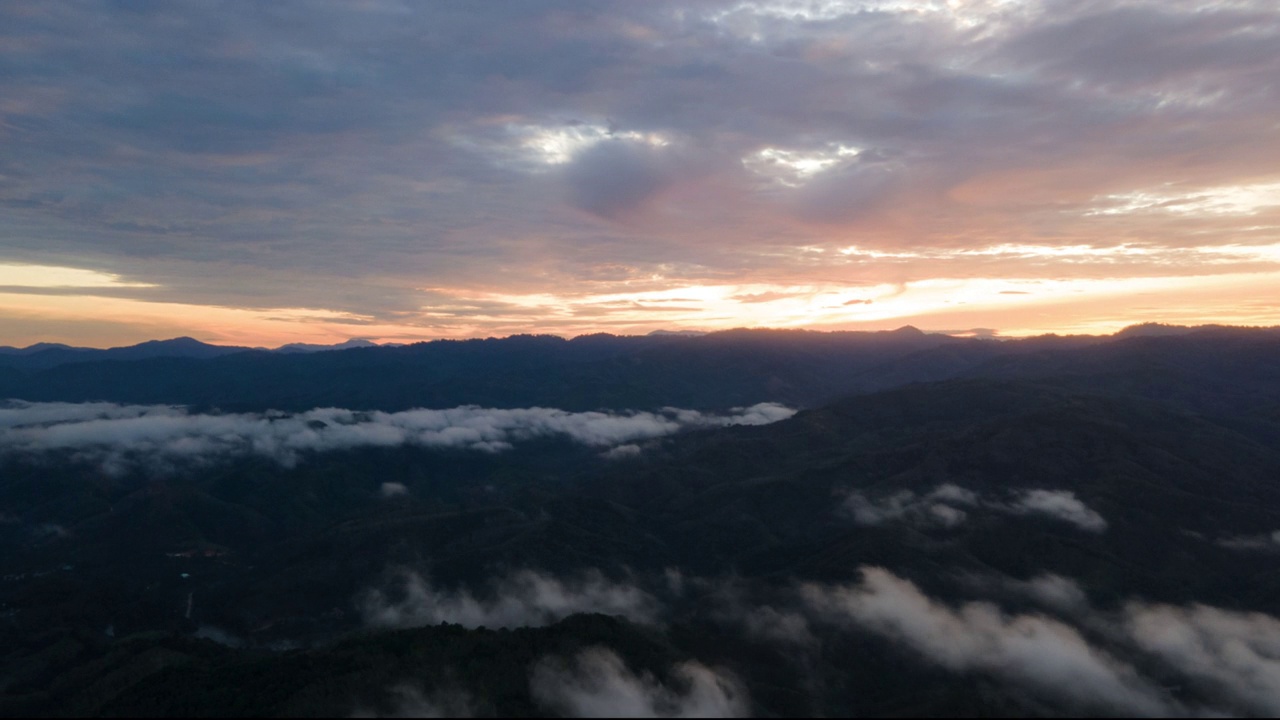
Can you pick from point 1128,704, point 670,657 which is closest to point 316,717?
point 670,657

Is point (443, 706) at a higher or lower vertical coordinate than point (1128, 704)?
higher

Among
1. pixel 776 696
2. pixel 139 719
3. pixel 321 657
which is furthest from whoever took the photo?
pixel 776 696

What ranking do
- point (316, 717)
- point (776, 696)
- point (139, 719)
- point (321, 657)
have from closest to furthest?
point (316, 717) < point (139, 719) < point (321, 657) < point (776, 696)

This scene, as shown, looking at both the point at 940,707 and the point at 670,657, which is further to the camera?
the point at 670,657

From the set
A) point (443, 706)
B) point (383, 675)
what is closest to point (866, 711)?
point (443, 706)

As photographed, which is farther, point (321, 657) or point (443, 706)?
point (321, 657)

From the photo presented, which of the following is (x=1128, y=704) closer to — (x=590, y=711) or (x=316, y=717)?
(x=590, y=711)

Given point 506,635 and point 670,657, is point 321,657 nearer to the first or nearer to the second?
point 506,635

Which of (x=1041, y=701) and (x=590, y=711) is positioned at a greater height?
(x=590, y=711)

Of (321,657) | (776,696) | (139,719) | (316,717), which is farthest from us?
(776,696)
